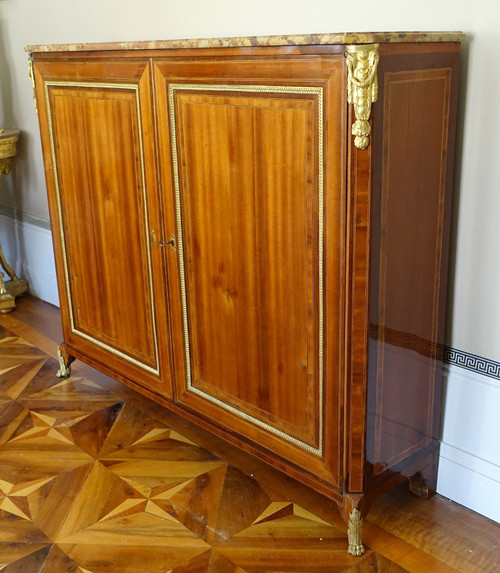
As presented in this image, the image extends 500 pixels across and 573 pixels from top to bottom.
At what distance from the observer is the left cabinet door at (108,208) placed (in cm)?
176

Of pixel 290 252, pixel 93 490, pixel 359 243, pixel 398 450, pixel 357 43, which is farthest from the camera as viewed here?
pixel 93 490

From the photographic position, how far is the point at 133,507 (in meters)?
1.72

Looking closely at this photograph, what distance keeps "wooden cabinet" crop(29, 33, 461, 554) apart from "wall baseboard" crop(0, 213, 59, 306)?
115 cm

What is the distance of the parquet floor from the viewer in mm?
1529

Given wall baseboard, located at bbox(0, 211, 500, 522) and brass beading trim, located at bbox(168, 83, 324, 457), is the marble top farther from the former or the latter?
wall baseboard, located at bbox(0, 211, 500, 522)

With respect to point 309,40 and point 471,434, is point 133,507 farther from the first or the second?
point 309,40

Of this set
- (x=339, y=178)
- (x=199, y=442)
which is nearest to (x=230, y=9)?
(x=339, y=178)

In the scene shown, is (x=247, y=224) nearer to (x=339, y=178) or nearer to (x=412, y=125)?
(x=339, y=178)

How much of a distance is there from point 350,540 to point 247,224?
27.7 inches

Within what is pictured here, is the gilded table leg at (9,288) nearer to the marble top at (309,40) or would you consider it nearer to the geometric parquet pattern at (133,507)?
the geometric parquet pattern at (133,507)

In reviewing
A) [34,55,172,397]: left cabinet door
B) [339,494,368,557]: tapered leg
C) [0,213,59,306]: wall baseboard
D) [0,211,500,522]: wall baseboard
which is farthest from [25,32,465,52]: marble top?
[0,213,59,306]: wall baseboard

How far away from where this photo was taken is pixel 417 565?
1503 millimetres

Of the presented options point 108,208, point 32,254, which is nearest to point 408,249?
point 108,208

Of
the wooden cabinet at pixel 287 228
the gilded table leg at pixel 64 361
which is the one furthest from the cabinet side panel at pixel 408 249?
the gilded table leg at pixel 64 361
